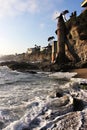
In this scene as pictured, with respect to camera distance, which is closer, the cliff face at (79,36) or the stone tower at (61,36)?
the cliff face at (79,36)

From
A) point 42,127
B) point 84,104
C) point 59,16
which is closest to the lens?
point 42,127

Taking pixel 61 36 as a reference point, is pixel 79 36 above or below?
below

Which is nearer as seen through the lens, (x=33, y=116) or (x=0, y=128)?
(x=0, y=128)

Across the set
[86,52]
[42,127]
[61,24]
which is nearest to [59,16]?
[61,24]

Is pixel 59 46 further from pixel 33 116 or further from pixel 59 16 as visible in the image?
pixel 33 116

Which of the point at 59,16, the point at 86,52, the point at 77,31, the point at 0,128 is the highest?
the point at 59,16

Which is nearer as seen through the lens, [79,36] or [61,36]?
[79,36]

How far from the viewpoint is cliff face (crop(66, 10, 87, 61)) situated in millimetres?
34219

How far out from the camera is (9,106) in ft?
31.2

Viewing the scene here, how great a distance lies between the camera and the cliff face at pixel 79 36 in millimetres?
34219

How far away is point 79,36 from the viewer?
35.0 metres

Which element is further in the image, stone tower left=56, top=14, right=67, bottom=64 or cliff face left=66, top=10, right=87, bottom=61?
stone tower left=56, top=14, right=67, bottom=64

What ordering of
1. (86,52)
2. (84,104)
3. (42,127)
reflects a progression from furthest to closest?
(86,52) < (84,104) < (42,127)

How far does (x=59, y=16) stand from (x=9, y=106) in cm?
3041
